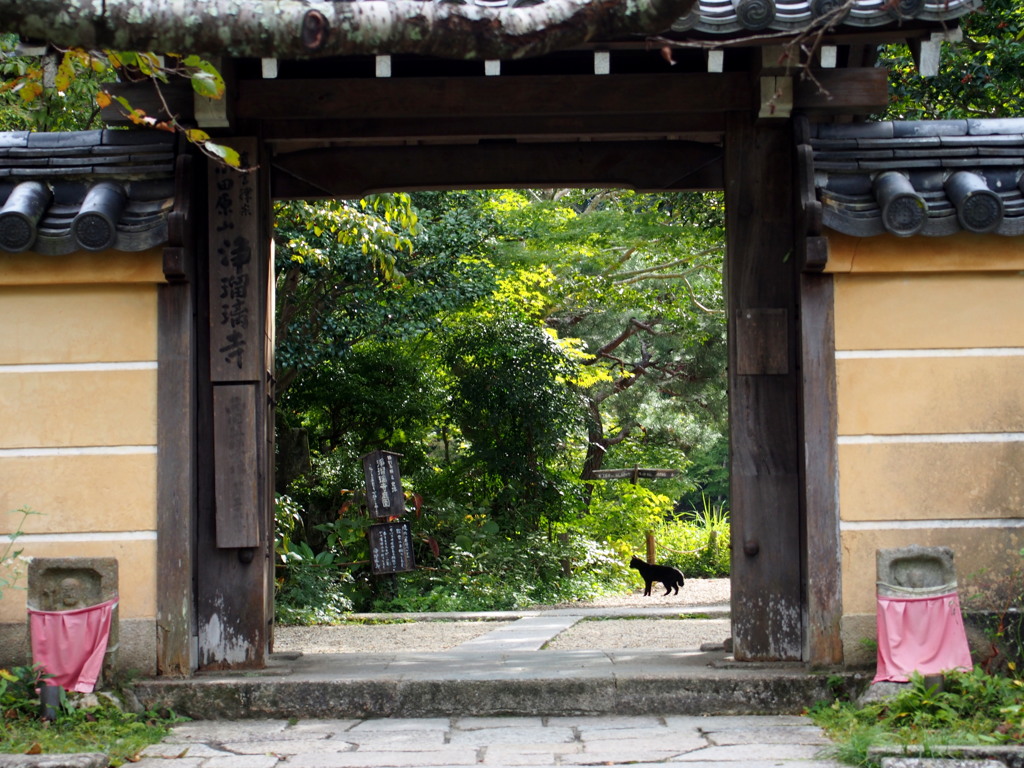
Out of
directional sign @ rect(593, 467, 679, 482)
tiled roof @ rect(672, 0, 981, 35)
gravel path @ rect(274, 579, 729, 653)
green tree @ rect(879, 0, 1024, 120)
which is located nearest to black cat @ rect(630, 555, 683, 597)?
gravel path @ rect(274, 579, 729, 653)

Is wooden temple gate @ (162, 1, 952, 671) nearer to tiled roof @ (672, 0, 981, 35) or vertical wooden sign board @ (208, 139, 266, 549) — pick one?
vertical wooden sign board @ (208, 139, 266, 549)

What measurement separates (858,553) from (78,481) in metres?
4.26

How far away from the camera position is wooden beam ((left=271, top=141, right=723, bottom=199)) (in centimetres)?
704

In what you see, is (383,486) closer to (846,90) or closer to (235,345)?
(235,345)

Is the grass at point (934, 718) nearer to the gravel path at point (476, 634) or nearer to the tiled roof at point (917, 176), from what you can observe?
the tiled roof at point (917, 176)

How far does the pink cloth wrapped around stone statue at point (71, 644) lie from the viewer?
5387 mm

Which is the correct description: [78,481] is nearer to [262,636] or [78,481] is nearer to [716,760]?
[262,636]

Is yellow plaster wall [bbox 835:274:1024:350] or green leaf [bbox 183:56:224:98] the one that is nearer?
green leaf [bbox 183:56:224:98]

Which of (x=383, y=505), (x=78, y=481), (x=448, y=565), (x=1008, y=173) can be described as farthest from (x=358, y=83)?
(x=448, y=565)

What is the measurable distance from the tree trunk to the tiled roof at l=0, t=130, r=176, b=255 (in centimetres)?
293

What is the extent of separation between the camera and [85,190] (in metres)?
6.07

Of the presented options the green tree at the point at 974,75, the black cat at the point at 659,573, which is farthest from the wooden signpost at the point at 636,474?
the green tree at the point at 974,75

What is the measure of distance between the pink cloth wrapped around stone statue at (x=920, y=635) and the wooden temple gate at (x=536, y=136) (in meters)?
0.57

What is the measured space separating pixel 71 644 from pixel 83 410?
130cm
